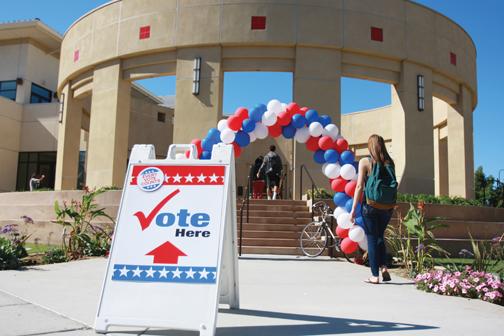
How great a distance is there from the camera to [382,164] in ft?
21.3

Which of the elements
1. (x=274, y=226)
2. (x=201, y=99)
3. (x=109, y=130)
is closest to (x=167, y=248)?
(x=274, y=226)

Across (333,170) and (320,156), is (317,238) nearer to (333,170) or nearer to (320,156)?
(333,170)

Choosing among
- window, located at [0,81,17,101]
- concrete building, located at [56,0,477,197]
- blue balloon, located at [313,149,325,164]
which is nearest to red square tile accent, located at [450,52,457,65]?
concrete building, located at [56,0,477,197]

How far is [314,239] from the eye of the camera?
10.5 m

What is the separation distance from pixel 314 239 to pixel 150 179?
22.4 feet

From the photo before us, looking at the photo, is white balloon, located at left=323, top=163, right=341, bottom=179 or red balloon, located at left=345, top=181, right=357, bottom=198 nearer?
red balloon, located at left=345, top=181, right=357, bottom=198

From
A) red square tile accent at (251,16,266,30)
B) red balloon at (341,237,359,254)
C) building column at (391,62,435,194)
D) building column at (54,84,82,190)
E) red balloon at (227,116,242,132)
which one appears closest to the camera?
red balloon at (341,237,359,254)

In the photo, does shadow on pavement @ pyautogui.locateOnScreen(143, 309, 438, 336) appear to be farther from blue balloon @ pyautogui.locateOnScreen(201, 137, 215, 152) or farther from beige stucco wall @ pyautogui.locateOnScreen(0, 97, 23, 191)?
beige stucco wall @ pyautogui.locateOnScreen(0, 97, 23, 191)

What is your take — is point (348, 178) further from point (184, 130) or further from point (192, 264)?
point (184, 130)

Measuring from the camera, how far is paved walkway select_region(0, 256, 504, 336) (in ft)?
12.7

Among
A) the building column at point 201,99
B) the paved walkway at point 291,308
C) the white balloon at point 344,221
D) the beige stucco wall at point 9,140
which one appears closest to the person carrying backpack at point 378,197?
the paved walkway at point 291,308

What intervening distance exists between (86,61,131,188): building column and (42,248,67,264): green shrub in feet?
28.6

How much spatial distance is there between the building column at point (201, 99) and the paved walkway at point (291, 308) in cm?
962

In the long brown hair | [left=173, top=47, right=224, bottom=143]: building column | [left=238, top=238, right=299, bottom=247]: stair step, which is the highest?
[left=173, top=47, right=224, bottom=143]: building column
